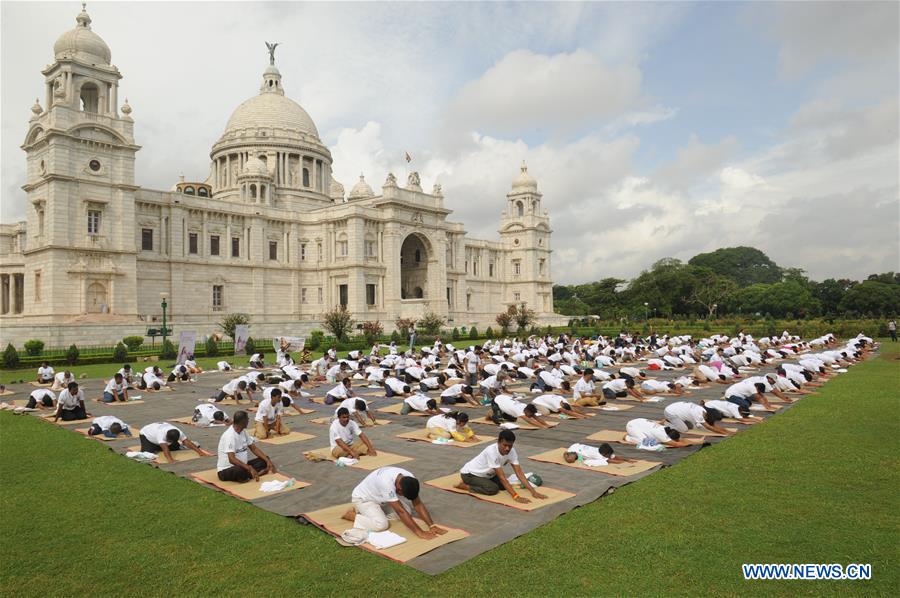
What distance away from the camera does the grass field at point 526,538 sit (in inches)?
227

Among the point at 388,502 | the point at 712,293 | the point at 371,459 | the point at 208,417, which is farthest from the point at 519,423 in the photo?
the point at 712,293

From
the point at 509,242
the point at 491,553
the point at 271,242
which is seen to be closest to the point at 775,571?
the point at 491,553

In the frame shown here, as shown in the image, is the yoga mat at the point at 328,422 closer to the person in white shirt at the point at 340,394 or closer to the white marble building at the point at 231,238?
the person in white shirt at the point at 340,394

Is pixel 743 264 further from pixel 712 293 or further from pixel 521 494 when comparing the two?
pixel 521 494

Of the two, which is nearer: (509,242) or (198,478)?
(198,478)

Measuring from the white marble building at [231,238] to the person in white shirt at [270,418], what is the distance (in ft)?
88.5

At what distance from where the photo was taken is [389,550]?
6.52 m

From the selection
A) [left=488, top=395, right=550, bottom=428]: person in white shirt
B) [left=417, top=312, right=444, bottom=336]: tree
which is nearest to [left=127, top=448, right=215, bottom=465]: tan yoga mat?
[left=488, top=395, right=550, bottom=428]: person in white shirt

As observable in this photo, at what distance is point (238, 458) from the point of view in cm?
934

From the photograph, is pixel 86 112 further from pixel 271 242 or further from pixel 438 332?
pixel 438 332

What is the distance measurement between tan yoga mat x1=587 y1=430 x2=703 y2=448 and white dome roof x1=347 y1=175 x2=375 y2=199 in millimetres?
61452

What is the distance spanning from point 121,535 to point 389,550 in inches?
128

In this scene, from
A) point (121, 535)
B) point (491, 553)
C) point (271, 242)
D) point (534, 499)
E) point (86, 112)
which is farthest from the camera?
point (271, 242)

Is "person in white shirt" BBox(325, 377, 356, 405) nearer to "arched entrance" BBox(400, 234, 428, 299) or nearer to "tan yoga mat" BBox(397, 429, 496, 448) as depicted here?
"tan yoga mat" BBox(397, 429, 496, 448)
